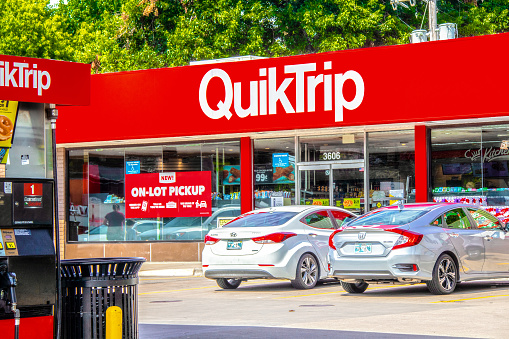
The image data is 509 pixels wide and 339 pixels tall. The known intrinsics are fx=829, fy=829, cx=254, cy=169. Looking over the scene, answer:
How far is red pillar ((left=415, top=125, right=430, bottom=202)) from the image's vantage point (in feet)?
63.8

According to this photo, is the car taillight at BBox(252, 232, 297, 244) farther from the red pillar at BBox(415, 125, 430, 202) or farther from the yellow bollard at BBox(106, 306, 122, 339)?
the yellow bollard at BBox(106, 306, 122, 339)

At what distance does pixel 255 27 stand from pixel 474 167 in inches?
696

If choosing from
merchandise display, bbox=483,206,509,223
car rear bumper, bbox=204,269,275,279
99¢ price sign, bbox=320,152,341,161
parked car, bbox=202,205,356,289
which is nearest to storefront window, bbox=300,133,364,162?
99¢ price sign, bbox=320,152,341,161

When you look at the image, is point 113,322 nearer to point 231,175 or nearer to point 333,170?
point 333,170

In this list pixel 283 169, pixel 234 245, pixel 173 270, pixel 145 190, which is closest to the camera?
pixel 234 245

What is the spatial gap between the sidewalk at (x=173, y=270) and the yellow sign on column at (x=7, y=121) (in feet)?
39.6

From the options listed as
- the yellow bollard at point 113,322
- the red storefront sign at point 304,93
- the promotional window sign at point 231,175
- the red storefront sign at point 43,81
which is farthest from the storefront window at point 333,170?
the yellow bollard at point 113,322

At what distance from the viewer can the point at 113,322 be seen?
7.82 metres

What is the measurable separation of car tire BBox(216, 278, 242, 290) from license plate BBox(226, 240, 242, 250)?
1.10 metres

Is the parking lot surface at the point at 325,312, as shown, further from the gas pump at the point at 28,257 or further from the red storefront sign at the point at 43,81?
the red storefront sign at the point at 43,81

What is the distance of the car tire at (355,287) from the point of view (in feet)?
46.9

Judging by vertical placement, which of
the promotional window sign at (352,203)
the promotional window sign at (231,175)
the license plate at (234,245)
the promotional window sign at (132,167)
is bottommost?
the license plate at (234,245)

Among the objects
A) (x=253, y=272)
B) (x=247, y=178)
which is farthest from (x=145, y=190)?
(x=253, y=272)

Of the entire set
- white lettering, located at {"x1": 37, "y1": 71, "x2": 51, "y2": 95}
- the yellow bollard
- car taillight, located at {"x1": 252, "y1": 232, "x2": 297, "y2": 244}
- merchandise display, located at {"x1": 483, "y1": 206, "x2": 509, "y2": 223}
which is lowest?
the yellow bollard
